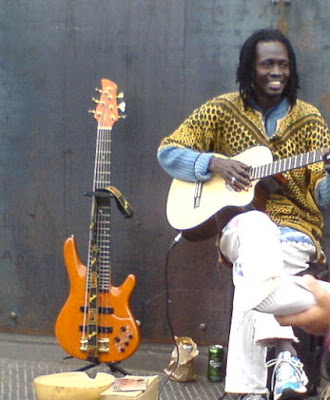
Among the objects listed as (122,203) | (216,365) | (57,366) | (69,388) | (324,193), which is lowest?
(57,366)

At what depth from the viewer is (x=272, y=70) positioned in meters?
4.29

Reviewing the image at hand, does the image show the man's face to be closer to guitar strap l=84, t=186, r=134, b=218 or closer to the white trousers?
the white trousers

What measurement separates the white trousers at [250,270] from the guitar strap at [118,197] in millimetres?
566

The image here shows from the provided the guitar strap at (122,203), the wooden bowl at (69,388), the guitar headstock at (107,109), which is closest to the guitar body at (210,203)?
the guitar strap at (122,203)

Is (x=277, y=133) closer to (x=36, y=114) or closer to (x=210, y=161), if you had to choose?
(x=210, y=161)

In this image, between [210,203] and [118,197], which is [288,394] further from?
[118,197]

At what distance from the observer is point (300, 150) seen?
4.24 m

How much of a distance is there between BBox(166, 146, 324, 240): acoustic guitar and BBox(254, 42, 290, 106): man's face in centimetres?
31

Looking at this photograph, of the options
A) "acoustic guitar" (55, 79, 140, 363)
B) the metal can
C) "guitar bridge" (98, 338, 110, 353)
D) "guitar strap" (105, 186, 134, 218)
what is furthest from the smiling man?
"guitar bridge" (98, 338, 110, 353)

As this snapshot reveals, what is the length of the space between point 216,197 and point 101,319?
2.78 ft

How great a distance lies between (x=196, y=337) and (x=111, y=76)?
1.38 meters

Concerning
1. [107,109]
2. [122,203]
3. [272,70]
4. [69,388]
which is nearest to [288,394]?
[69,388]

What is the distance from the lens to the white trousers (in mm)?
3551

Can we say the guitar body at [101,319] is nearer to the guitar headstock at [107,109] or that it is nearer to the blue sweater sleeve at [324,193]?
the guitar headstock at [107,109]
